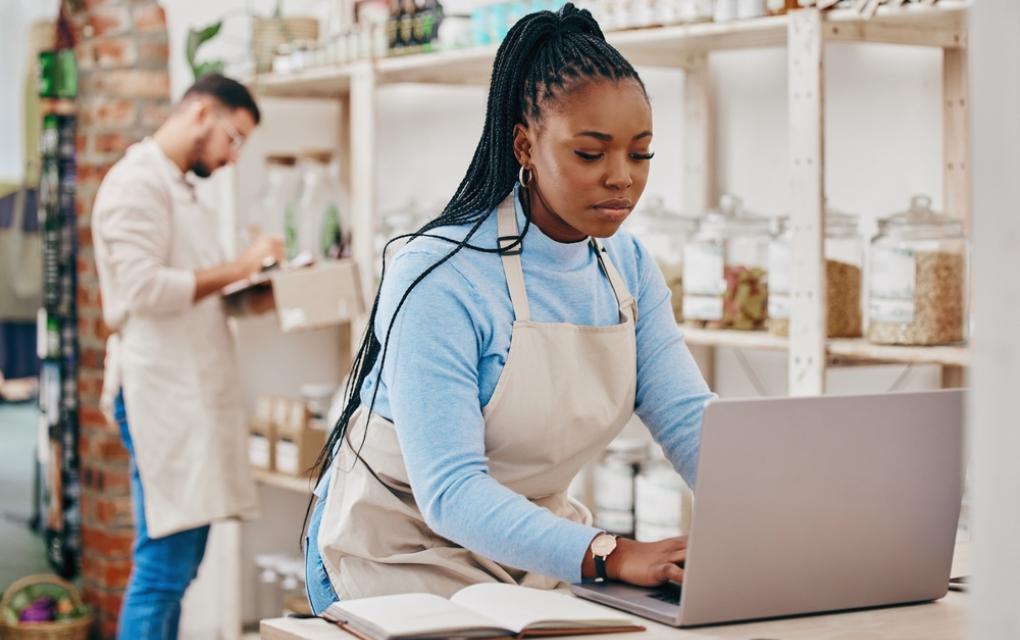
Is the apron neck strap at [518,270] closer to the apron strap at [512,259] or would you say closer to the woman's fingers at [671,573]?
the apron strap at [512,259]

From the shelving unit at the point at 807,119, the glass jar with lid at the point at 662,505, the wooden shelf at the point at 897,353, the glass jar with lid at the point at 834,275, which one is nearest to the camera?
the wooden shelf at the point at 897,353

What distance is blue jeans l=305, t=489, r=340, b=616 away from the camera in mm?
1646

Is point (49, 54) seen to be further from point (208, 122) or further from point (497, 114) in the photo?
point (497, 114)

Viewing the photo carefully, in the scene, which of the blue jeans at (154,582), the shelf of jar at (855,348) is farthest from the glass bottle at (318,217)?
the shelf of jar at (855,348)

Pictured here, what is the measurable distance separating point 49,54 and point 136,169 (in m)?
1.06

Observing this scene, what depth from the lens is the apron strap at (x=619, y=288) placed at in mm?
1697

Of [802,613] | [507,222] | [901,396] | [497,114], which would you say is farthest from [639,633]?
[497,114]

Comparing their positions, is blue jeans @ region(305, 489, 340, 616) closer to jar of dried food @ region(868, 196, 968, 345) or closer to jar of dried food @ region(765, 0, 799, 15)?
jar of dried food @ region(868, 196, 968, 345)

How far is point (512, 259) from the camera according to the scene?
5.26ft

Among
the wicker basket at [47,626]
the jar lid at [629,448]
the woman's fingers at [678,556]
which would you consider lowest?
the wicker basket at [47,626]

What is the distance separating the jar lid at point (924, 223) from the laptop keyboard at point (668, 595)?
1143mm

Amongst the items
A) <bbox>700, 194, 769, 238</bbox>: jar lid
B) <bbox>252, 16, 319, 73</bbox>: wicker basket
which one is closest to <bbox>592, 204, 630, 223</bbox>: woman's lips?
<bbox>700, 194, 769, 238</bbox>: jar lid

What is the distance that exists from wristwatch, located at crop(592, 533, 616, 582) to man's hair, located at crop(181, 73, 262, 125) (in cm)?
215

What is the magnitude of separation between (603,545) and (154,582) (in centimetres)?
202
